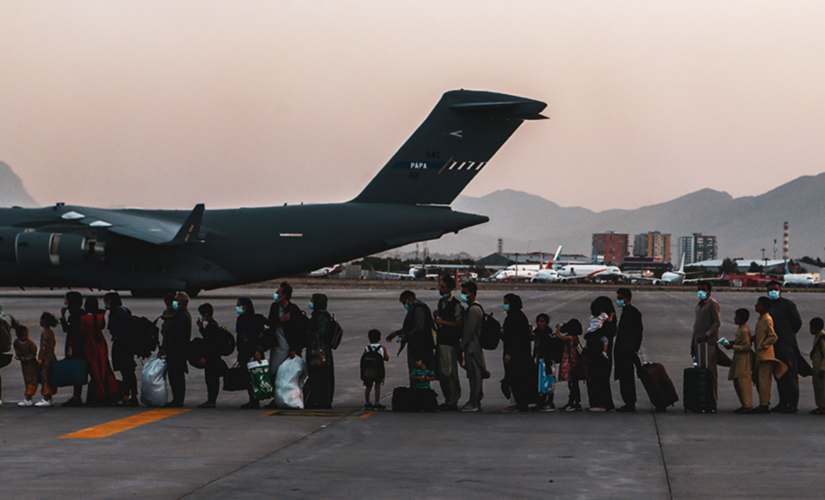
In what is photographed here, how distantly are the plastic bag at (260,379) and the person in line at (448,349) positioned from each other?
2.46 meters

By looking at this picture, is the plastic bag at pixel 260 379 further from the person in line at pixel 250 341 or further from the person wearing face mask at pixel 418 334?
the person wearing face mask at pixel 418 334

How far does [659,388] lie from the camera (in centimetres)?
1157

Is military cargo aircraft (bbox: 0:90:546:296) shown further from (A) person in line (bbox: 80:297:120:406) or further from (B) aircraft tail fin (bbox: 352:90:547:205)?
(A) person in line (bbox: 80:297:120:406)

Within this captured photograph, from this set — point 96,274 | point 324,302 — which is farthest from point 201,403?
point 96,274

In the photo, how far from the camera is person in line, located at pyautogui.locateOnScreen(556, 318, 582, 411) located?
11.9m

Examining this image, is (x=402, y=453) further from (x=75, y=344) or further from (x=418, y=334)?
(x=75, y=344)

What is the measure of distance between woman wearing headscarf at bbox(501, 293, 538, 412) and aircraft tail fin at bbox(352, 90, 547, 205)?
21628mm

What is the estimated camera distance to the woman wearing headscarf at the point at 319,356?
11930mm

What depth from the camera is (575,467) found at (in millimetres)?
8070

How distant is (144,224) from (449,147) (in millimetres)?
14288

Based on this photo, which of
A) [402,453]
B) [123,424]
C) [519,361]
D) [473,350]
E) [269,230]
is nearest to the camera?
[402,453]

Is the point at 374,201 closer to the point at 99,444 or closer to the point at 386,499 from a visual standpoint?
the point at 99,444

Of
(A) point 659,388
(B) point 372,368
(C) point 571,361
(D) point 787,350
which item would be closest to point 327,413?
(B) point 372,368

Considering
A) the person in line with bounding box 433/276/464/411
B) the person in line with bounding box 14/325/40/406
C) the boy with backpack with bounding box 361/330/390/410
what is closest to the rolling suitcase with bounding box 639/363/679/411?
the person in line with bounding box 433/276/464/411
